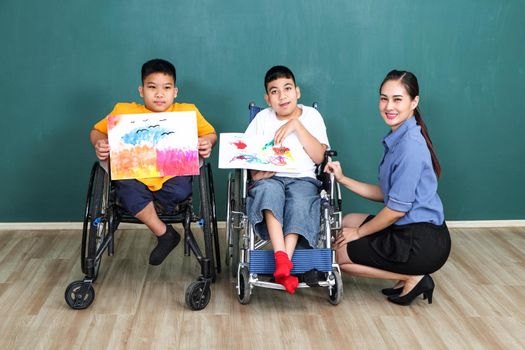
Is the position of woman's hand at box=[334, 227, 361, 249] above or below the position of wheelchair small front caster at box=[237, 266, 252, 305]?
above

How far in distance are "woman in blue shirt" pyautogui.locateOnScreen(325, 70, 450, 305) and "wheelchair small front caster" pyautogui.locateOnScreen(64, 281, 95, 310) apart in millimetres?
1063

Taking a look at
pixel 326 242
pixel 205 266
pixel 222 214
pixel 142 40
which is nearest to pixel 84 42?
pixel 142 40

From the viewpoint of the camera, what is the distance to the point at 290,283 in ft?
9.75

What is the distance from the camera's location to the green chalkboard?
3896 millimetres

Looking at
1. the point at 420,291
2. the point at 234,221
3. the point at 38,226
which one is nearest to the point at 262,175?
the point at 234,221

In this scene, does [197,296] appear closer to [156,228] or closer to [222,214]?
[156,228]

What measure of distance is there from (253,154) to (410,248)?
2.50 ft

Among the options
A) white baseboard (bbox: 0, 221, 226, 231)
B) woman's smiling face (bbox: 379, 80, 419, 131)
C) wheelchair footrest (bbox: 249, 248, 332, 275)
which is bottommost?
white baseboard (bbox: 0, 221, 226, 231)

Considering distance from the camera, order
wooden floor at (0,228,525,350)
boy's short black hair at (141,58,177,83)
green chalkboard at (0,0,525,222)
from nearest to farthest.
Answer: wooden floor at (0,228,525,350) < boy's short black hair at (141,58,177,83) < green chalkboard at (0,0,525,222)

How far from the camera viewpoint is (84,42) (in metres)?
3.90

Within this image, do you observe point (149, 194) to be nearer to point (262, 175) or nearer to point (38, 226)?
point (262, 175)

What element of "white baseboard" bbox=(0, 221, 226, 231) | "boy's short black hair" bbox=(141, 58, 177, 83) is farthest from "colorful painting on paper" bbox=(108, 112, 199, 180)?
"white baseboard" bbox=(0, 221, 226, 231)

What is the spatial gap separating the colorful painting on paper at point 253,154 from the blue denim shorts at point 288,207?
3.0 inches

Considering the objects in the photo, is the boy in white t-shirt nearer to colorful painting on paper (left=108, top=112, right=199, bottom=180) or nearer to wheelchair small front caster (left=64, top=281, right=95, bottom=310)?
colorful painting on paper (left=108, top=112, right=199, bottom=180)
